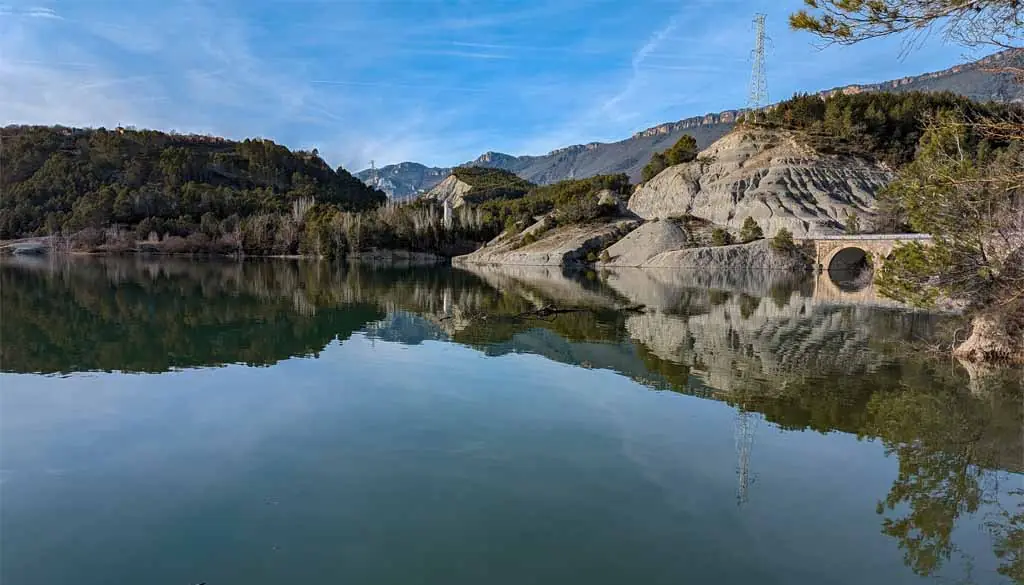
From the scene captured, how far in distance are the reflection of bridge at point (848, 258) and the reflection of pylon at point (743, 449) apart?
39.3 m

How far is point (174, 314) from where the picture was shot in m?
29.3

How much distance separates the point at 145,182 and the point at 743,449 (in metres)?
155

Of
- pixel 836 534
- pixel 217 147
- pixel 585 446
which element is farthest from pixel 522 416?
pixel 217 147

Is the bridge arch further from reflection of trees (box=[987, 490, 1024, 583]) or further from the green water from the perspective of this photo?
reflection of trees (box=[987, 490, 1024, 583])

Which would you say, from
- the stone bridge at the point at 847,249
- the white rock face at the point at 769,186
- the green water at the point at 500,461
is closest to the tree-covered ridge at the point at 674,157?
the white rock face at the point at 769,186

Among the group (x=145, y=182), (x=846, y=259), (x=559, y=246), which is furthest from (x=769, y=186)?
(x=145, y=182)

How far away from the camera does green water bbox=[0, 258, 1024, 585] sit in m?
7.54

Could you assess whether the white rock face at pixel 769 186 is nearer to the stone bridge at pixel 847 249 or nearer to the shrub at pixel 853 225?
the shrub at pixel 853 225

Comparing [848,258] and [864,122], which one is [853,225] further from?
Answer: [864,122]

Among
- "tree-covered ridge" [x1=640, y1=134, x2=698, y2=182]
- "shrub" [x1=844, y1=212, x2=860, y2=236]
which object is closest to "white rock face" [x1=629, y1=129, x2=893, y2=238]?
"shrub" [x1=844, y1=212, x2=860, y2=236]

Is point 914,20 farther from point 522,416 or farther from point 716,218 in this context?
point 716,218

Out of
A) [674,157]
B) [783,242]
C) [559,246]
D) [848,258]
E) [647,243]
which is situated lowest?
[848,258]

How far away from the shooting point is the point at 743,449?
11781 millimetres

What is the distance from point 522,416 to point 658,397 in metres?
3.96
